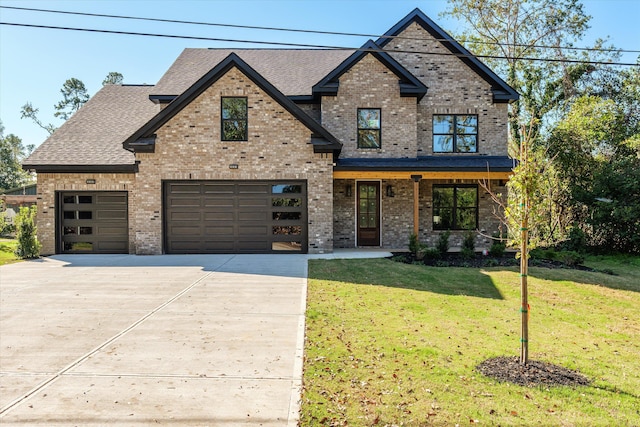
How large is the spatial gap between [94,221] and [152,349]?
11.6 m

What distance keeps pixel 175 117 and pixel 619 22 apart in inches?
1061

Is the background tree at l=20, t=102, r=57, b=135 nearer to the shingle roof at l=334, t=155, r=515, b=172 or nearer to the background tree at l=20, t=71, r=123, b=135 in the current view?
the background tree at l=20, t=71, r=123, b=135

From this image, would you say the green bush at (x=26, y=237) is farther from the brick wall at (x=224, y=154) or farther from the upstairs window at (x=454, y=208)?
the upstairs window at (x=454, y=208)

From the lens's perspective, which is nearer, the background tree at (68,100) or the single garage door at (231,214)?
the single garage door at (231,214)

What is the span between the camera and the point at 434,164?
15469mm

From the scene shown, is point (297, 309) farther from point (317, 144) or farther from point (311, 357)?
point (317, 144)

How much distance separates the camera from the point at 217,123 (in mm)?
14141

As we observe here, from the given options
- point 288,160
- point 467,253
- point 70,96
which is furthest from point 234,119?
point 70,96

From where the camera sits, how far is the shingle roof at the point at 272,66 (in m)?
17.2

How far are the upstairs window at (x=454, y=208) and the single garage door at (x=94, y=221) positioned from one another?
38.8 feet

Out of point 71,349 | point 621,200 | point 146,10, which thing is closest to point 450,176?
point 621,200

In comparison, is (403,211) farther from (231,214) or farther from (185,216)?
(185,216)

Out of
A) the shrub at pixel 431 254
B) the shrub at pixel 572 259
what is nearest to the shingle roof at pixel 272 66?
the shrub at pixel 431 254

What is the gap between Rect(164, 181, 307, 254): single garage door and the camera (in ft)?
47.2
